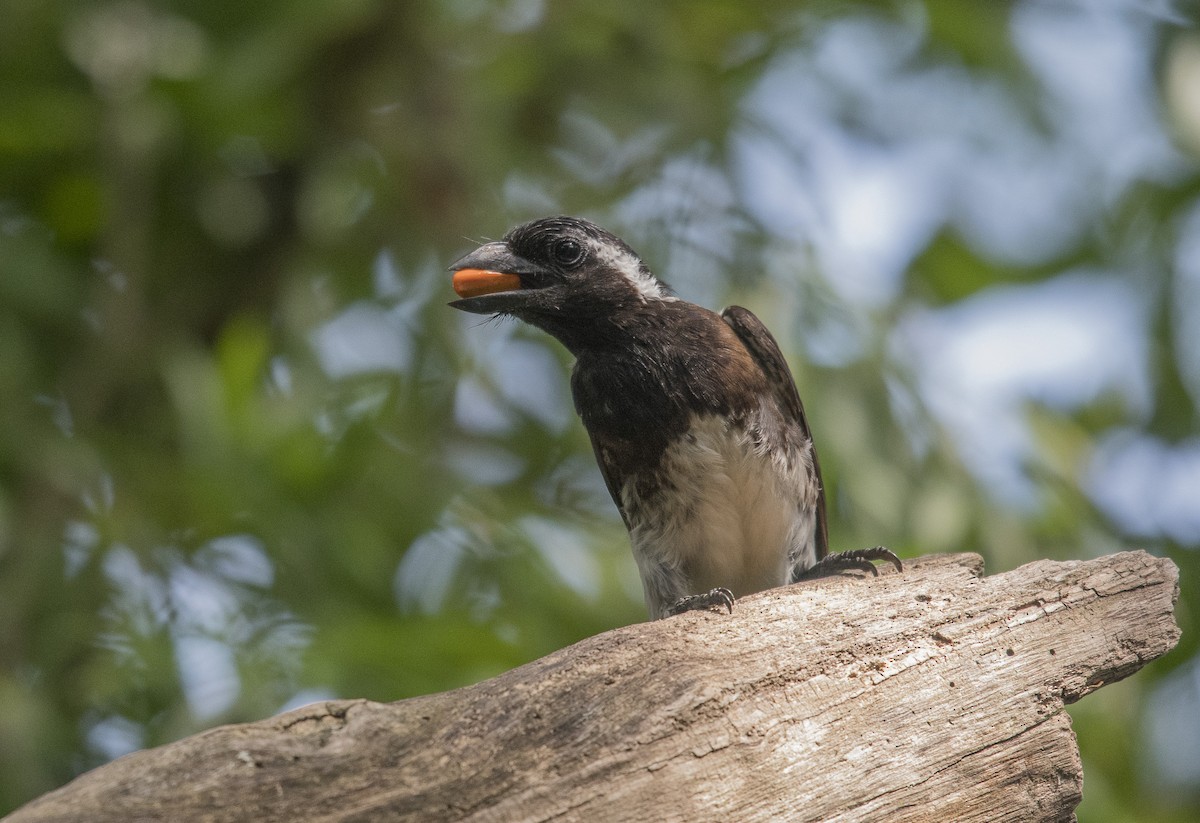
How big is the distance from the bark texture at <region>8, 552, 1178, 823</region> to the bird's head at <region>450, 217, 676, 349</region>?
1356 millimetres

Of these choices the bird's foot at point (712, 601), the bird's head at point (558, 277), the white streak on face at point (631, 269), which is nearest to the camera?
the bird's foot at point (712, 601)

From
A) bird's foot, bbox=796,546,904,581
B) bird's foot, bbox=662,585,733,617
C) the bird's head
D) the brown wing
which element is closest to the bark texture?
bird's foot, bbox=662,585,733,617

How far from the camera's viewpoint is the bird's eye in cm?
400

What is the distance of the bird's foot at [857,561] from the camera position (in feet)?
10.7

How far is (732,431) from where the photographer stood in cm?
375

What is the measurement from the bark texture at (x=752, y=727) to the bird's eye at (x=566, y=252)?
146cm

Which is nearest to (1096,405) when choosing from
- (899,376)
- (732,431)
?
(899,376)

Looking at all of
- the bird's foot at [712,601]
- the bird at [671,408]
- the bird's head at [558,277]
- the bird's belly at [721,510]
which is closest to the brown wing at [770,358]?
the bird at [671,408]

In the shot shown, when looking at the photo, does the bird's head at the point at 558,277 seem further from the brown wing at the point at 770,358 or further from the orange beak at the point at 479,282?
the brown wing at the point at 770,358

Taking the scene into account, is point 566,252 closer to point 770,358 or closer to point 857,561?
point 770,358

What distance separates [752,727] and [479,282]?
1.83m

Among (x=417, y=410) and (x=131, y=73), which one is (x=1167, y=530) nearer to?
(x=417, y=410)

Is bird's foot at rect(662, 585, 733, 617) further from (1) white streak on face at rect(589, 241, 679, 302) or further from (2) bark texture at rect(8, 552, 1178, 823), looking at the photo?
(1) white streak on face at rect(589, 241, 679, 302)

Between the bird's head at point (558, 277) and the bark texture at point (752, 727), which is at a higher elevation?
the bird's head at point (558, 277)
